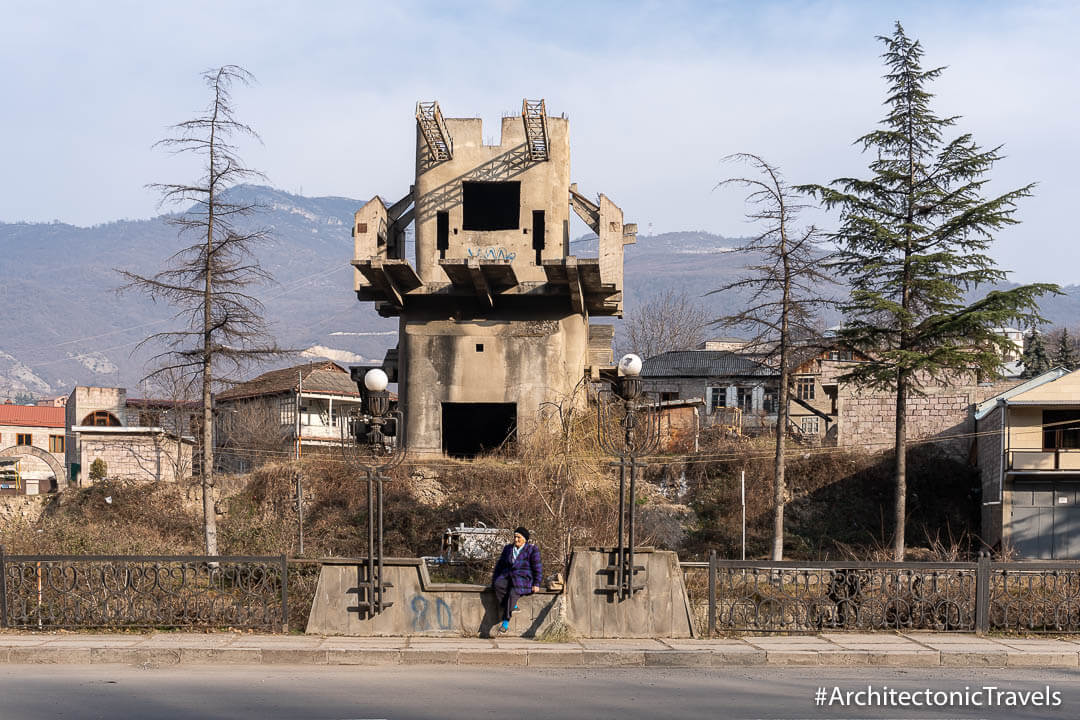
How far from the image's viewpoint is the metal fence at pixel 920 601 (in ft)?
51.9

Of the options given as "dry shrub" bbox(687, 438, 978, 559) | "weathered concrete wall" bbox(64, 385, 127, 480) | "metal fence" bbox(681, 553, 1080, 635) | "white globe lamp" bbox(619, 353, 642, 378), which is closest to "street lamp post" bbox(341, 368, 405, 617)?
"white globe lamp" bbox(619, 353, 642, 378)

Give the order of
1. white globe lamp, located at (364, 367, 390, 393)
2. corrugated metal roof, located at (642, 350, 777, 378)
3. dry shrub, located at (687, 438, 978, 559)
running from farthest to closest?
corrugated metal roof, located at (642, 350, 777, 378) < dry shrub, located at (687, 438, 978, 559) < white globe lamp, located at (364, 367, 390, 393)

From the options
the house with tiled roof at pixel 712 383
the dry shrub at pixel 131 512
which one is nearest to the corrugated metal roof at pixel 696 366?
the house with tiled roof at pixel 712 383

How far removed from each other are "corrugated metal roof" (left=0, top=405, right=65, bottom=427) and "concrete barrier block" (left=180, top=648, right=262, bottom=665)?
85.6 metres

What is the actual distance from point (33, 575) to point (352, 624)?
465 centimetres

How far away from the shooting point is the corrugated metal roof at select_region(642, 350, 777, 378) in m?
69.7

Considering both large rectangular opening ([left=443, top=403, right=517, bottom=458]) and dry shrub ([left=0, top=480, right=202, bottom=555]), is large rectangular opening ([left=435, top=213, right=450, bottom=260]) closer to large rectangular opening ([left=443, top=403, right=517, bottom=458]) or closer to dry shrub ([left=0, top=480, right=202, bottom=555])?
large rectangular opening ([left=443, top=403, right=517, bottom=458])

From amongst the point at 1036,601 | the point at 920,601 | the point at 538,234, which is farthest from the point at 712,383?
the point at 920,601

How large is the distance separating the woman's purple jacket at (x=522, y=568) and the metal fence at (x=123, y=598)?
118 inches

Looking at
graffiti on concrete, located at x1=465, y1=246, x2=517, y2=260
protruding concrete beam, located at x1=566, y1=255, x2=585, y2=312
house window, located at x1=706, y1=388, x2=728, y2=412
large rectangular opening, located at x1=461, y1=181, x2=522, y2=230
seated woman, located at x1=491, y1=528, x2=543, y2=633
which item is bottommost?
seated woman, located at x1=491, y1=528, x2=543, y2=633

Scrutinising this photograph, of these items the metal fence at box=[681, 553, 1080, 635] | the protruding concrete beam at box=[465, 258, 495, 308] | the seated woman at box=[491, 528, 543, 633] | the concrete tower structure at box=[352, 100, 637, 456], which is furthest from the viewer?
the concrete tower structure at box=[352, 100, 637, 456]

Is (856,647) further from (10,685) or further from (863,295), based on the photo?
(863,295)

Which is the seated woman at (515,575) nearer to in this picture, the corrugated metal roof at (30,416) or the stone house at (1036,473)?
the stone house at (1036,473)

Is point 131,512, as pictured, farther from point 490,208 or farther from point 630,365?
point 630,365
